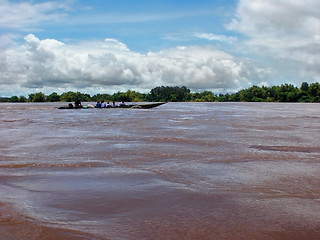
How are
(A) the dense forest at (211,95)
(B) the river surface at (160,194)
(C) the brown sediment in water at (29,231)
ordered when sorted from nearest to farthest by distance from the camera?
(C) the brown sediment in water at (29,231) < (B) the river surface at (160,194) < (A) the dense forest at (211,95)

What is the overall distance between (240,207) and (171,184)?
1.55 meters

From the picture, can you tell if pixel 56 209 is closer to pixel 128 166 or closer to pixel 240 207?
pixel 240 207

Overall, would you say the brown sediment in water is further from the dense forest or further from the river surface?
the dense forest

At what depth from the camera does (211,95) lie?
594 ft

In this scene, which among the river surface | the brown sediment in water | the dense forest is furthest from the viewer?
the dense forest

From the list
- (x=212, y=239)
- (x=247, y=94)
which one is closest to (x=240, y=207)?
(x=212, y=239)

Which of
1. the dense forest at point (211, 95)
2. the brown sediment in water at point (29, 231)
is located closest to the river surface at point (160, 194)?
the brown sediment in water at point (29, 231)

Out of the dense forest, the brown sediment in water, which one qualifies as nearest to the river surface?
the brown sediment in water

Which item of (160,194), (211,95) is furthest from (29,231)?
(211,95)

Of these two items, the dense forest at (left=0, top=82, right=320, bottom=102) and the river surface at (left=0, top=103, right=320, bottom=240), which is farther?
the dense forest at (left=0, top=82, right=320, bottom=102)

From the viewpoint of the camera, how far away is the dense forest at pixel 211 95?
12675cm

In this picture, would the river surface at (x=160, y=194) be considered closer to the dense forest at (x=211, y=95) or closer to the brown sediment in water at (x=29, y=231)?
the brown sediment in water at (x=29, y=231)

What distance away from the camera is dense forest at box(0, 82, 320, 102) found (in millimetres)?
126750

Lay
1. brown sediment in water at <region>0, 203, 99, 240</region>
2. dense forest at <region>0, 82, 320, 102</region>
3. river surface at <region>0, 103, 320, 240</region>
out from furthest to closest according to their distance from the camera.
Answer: dense forest at <region>0, 82, 320, 102</region> → river surface at <region>0, 103, 320, 240</region> → brown sediment in water at <region>0, 203, 99, 240</region>
